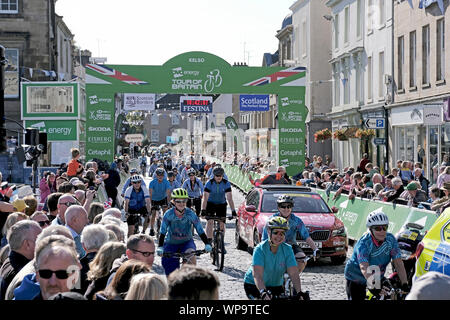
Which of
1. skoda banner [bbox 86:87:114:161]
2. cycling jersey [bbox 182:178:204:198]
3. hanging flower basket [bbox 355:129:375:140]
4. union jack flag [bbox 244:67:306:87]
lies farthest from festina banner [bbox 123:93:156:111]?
cycling jersey [bbox 182:178:204:198]

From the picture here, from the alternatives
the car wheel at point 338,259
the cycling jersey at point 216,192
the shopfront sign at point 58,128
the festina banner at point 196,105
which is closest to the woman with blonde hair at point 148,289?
the car wheel at point 338,259

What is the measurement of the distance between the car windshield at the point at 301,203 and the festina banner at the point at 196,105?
1021 inches

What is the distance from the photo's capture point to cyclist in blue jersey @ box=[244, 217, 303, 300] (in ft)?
25.5

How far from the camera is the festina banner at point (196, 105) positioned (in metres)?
41.8

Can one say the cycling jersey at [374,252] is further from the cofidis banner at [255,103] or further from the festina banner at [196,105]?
the festina banner at [196,105]

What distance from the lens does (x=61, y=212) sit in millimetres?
10047

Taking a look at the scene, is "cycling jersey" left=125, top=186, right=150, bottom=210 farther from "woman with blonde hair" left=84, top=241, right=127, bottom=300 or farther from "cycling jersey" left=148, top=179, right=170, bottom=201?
"woman with blonde hair" left=84, top=241, right=127, bottom=300

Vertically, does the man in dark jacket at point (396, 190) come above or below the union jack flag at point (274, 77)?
below

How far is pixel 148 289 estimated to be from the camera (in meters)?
4.57

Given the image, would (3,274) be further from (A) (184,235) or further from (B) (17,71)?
(B) (17,71)

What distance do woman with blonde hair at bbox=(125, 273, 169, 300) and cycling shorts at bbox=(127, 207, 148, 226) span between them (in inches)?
481

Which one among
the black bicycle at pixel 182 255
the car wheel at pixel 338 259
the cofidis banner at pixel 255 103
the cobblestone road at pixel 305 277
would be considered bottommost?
the cobblestone road at pixel 305 277

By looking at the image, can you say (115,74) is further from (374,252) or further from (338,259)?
(374,252)

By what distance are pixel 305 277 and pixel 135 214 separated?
15.8ft
